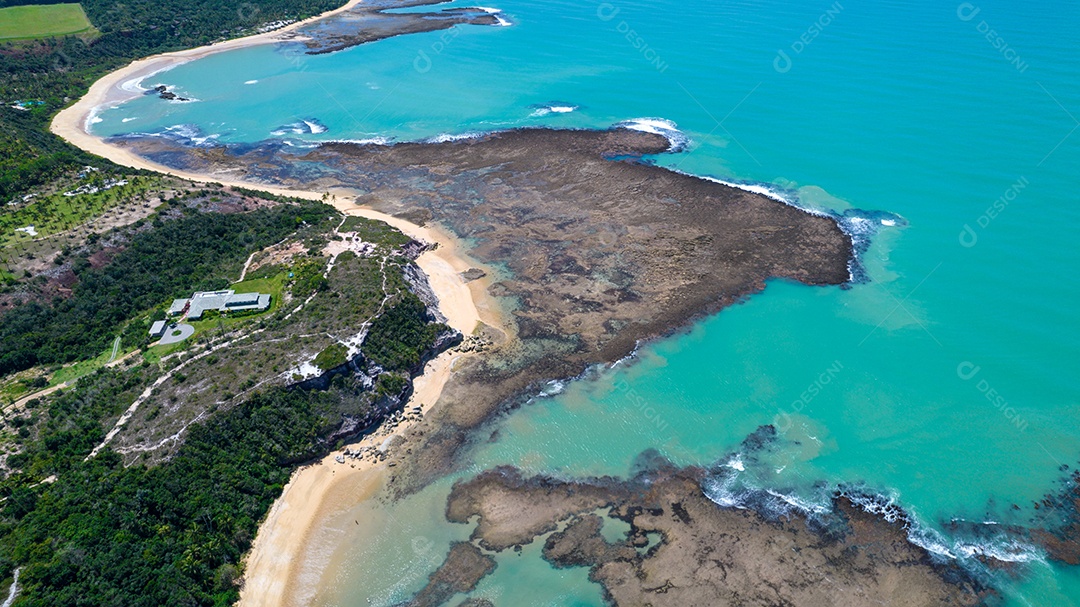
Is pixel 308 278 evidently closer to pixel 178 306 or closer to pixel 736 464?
pixel 178 306

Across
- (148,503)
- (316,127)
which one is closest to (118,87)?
(316,127)

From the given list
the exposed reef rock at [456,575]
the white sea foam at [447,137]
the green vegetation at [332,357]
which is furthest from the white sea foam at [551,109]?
the exposed reef rock at [456,575]

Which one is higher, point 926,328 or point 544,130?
point 544,130

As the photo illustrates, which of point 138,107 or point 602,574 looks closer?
point 602,574

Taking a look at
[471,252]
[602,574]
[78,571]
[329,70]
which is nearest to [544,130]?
[471,252]

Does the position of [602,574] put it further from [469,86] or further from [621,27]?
[621,27]

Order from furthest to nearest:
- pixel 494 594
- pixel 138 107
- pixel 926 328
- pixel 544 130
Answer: pixel 138 107, pixel 544 130, pixel 926 328, pixel 494 594
